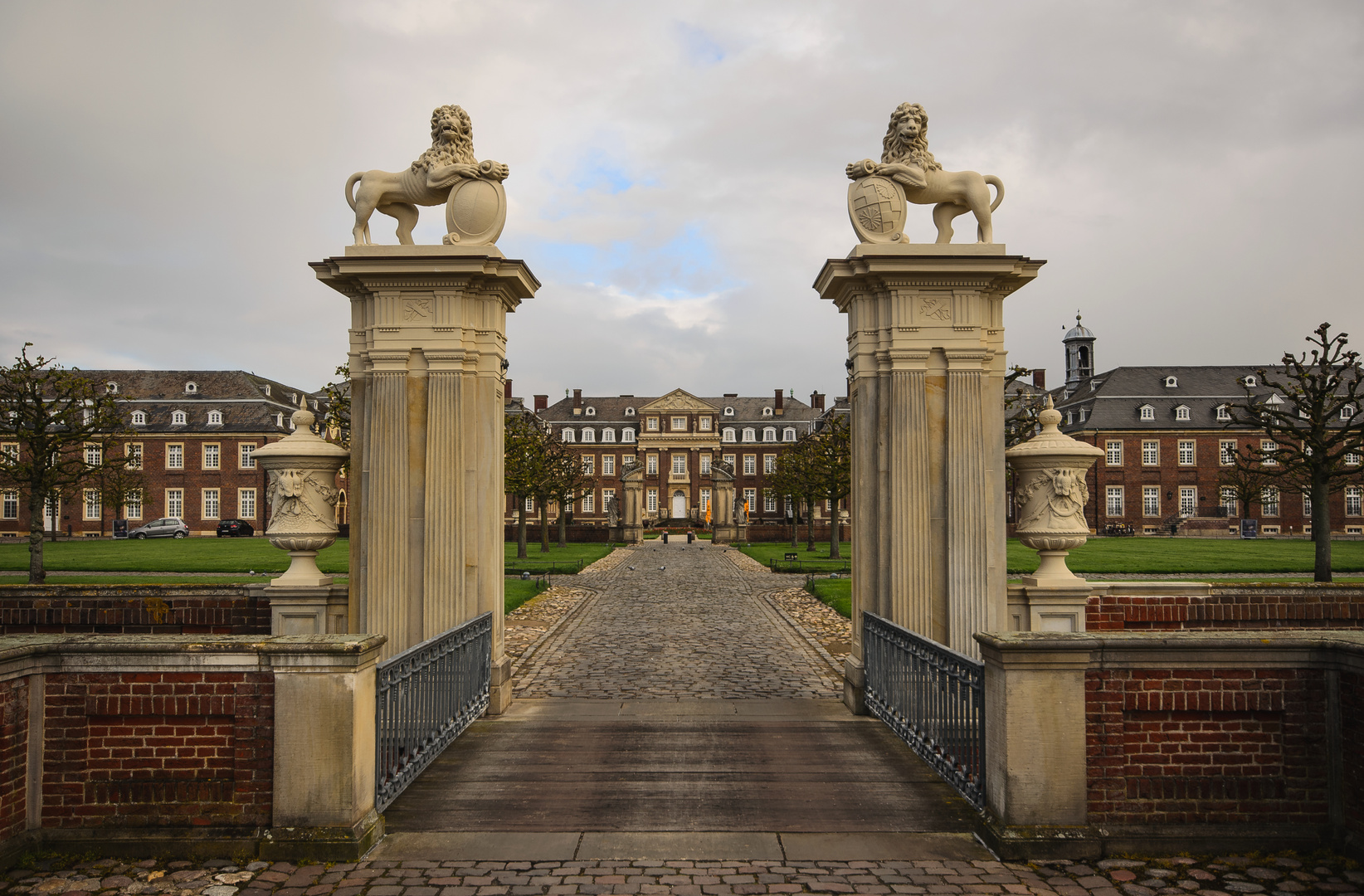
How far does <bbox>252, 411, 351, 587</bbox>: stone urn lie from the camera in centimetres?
722

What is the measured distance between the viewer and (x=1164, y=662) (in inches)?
179

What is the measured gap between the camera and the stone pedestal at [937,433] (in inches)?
296

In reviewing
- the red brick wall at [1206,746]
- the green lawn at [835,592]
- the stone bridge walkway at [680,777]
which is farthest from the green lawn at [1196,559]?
the red brick wall at [1206,746]

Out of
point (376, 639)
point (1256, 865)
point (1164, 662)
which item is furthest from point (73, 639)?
point (1256, 865)

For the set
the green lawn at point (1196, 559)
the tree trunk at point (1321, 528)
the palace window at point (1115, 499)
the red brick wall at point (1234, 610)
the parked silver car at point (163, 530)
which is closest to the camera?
the red brick wall at point (1234, 610)

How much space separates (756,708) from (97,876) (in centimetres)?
524

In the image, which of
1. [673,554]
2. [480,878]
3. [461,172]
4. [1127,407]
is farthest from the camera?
[1127,407]

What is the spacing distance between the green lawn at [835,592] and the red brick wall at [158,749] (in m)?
11.5

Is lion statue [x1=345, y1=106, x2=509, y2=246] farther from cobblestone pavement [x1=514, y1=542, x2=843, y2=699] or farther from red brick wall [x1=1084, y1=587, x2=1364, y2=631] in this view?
red brick wall [x1=1084, y1=587, x2=1364, y2=631]

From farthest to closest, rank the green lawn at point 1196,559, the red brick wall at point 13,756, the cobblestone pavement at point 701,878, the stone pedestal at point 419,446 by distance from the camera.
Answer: the green lawn at point 1196,559
the stone pedestal at point 419,446
the red brick wall at point 13,756
the cobblestone pavement at point 701,878

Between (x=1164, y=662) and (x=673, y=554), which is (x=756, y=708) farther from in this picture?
(x=673, y=554)

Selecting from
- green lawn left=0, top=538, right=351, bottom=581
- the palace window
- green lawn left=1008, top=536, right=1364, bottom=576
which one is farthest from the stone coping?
the palace window

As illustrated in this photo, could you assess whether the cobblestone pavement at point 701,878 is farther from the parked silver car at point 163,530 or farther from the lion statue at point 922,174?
the parked silver car at point 163,530

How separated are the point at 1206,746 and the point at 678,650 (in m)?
8.01
